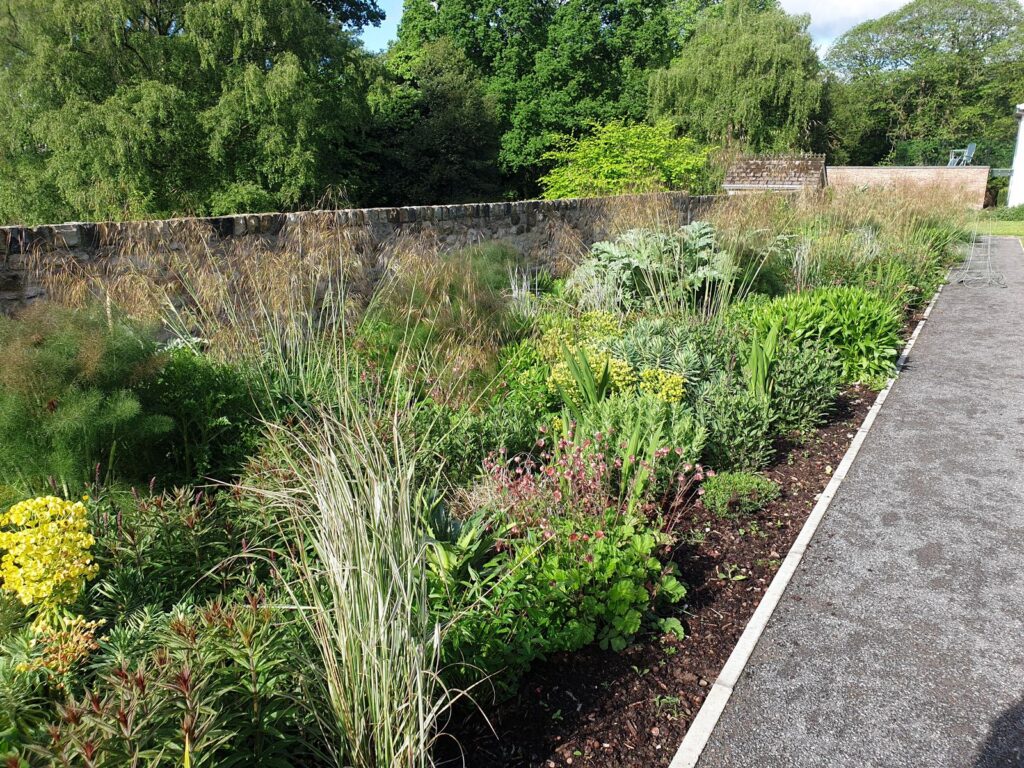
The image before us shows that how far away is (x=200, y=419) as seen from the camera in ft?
12.4

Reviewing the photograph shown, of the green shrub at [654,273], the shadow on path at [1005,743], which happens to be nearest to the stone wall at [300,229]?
the green shrub at [654,273]

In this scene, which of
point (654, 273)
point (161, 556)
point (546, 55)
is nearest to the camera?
point (161, 556)

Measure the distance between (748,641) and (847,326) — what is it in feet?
15.0

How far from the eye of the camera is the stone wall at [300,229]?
463 centimetres

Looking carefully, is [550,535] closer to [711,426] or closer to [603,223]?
[711,426]

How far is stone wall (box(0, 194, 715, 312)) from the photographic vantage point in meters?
4.63

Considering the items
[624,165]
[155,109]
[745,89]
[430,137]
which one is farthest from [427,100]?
[745,89]

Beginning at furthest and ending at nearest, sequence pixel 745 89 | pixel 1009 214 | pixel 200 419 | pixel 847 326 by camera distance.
→ 1. pixel 1009 214
2. pixel 745 89
3. pixel 847 326
4. pixel 200 419

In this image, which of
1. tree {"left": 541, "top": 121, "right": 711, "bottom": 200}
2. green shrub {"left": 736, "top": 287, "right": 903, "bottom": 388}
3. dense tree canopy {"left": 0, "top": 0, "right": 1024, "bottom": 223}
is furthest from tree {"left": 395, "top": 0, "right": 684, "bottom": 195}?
green shrub {"left": 736, "top": 287, "right": 903, "bottom": 388}

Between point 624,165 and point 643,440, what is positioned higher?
point 624,165

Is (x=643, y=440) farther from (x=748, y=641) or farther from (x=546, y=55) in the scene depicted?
(x=546, y=55)

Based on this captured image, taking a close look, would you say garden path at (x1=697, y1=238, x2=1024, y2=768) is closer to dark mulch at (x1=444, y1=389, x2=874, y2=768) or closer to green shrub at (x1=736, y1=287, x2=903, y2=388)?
dark mulch at (x1=444, y1=389, x2=874, y2=768)

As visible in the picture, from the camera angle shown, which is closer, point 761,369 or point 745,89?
point 761,369

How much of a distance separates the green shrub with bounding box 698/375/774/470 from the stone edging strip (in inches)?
19.6
